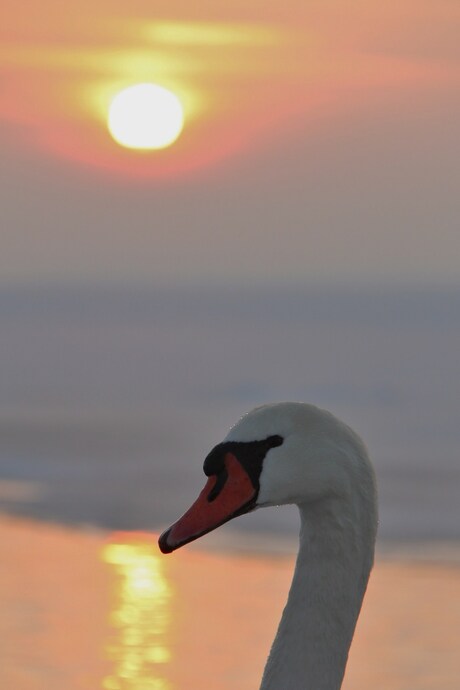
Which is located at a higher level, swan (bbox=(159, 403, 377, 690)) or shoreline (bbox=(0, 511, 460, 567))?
shoreline (bbox=(0, 511, 460, 567))

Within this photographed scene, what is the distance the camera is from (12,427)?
16.2 m

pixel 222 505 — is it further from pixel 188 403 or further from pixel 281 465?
pixel 188 403

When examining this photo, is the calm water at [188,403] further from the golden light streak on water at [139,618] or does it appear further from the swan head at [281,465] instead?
the swan head at [281,465]

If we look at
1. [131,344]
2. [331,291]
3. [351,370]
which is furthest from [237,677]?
[331,291]

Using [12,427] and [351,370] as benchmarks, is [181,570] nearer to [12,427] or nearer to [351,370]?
[12,427]

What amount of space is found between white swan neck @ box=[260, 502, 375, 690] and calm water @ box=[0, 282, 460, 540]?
20.1ft

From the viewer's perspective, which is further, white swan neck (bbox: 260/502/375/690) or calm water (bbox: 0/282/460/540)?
calm water (bbox: 0/282/460/540)

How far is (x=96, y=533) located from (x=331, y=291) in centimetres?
7042

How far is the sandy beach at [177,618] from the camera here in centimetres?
754

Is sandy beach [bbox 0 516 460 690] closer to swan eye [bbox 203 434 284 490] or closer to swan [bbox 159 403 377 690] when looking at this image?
swan [bbox 159 403 377 690]

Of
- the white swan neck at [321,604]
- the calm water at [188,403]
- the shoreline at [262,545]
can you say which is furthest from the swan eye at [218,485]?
the calm water at [188,403]

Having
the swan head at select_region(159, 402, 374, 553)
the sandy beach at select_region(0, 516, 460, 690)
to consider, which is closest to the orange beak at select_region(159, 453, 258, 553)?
the swan head at select_region(159, 402, 374, 553)

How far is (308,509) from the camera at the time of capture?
457cm

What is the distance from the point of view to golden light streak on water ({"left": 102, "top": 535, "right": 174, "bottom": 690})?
7.50m
